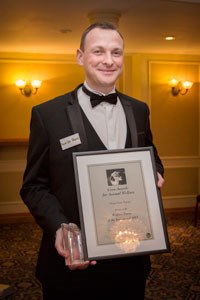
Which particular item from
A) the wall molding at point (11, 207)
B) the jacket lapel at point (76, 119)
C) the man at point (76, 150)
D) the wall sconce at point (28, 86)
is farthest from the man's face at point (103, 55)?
the wall molding at point (11, 207)

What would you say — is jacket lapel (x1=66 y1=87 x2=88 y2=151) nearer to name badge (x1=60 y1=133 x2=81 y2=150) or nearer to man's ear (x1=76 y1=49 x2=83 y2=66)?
name badge (x1=60 y1=133 x2=81 y2=150)

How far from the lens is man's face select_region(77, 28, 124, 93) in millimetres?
1652

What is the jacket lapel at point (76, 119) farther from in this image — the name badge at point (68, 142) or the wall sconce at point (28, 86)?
the wall sconce at point (28, 86)

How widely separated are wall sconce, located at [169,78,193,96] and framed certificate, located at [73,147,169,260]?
6.83 m

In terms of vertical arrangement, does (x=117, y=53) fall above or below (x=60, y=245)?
above

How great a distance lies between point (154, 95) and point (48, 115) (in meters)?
6.72

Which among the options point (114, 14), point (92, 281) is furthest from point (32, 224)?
point (92, 281)

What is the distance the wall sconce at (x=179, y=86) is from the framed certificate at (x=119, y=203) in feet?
22.4

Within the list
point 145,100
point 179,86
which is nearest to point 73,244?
point 145,100

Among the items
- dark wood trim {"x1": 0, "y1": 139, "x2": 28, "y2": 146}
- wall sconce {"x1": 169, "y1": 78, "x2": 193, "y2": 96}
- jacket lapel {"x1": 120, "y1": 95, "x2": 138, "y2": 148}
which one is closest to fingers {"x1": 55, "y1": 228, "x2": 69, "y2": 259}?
jacket lapel {"x1": 120, "y1": 95, "x2": 138, "y2": 148}

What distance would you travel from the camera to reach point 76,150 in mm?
1689

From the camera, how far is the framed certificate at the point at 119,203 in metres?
1.58

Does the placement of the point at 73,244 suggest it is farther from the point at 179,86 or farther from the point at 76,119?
the point at 179,86

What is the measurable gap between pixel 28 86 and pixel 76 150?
6.24 meters
